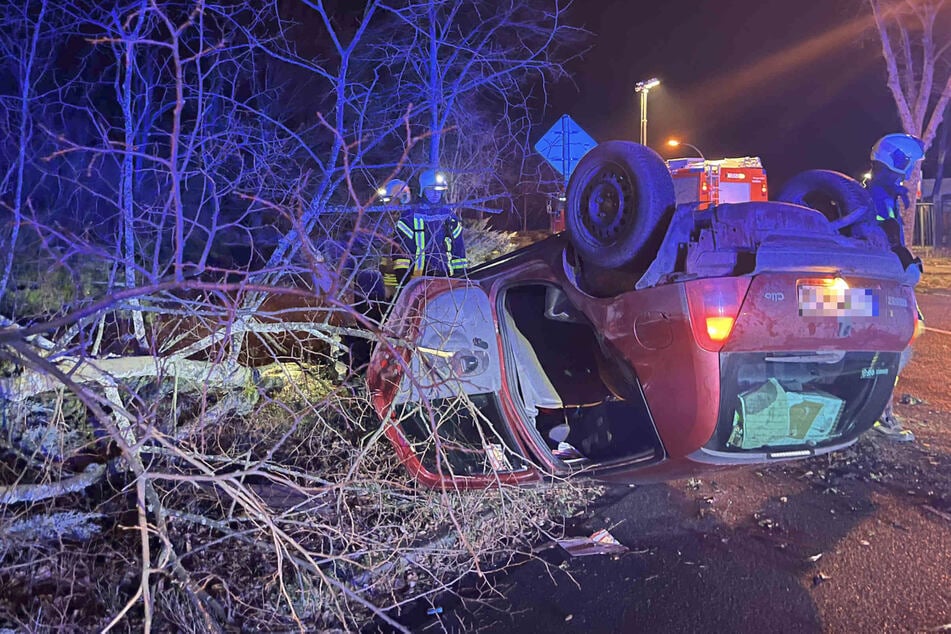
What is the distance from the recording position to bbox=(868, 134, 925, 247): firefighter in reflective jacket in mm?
4566

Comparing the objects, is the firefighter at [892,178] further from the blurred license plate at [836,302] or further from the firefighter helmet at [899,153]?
the blurred license plate at [836,302]

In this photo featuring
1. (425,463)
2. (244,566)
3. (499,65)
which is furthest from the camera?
(499,65)

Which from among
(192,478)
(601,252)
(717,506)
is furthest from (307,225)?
(717,506)

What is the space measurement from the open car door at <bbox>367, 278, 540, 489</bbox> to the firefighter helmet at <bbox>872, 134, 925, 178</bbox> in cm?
310

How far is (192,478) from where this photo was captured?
2070 millimetres

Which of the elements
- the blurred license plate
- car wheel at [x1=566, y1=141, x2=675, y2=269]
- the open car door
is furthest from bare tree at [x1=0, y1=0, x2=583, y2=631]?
the blurred license plate

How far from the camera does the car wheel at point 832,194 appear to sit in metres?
3.82

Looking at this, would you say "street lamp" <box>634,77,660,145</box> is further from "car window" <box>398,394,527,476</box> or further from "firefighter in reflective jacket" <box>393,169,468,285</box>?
"car window" <box>398,394,527,476</box>

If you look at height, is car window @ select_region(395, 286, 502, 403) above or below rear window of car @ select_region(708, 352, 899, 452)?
above

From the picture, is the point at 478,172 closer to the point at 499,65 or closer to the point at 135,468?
the point at 499,65

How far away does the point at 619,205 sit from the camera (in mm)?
3283

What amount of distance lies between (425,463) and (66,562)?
1.65m

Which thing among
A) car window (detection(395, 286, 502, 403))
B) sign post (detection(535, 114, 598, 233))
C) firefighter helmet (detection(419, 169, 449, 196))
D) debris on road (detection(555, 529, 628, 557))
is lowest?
debris on road (detection(555, 529, 628, 557))

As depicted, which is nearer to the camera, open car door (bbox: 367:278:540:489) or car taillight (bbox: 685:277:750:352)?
car taillight (bbox: 685:277:750:352)
